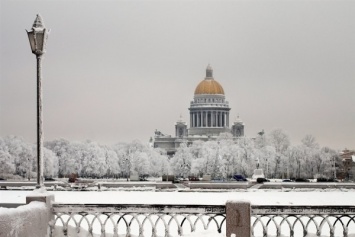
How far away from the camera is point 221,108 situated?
16325 centimetres

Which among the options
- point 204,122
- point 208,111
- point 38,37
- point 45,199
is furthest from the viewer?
point 204,122

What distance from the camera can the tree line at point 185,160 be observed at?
91.5m

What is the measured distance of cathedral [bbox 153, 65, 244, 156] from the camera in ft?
518

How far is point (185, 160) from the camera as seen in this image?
366 ft

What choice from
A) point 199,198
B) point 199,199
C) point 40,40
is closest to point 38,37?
point 40,40

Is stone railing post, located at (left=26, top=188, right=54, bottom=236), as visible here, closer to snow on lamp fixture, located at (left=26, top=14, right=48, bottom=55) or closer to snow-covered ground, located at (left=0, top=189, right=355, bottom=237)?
snow on lamp fixture, located at (left=26, top=14, right=48, bottom=55)

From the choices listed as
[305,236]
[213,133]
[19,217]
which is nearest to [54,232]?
[19,217]

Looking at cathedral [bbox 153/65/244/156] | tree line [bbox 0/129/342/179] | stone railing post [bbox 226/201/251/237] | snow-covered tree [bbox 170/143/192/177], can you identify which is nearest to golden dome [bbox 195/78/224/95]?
cathedral [bbox 153/65/244/156]

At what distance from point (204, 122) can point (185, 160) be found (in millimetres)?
51317

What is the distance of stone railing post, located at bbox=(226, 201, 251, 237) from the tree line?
72.1 metres

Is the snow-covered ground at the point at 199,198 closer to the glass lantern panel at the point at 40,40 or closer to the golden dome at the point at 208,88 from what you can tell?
the glass lantern panel at the point at 40,40

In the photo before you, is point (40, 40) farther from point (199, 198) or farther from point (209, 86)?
point (209, 86)

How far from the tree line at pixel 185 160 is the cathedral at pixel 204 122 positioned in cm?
4073

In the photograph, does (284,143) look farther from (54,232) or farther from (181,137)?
(54,232)
